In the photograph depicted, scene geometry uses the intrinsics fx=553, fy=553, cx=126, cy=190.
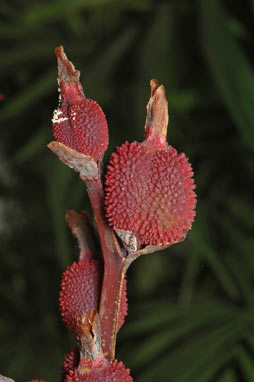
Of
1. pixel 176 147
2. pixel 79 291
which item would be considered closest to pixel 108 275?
pixel 79 291

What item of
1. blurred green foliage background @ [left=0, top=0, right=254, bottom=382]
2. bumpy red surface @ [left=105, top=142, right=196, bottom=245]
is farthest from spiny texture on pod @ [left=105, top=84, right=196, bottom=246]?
blurred green foliage background @ [left=0, top=0, right=254, bottom=382]

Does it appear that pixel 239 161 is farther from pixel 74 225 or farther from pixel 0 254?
pixel 74 225

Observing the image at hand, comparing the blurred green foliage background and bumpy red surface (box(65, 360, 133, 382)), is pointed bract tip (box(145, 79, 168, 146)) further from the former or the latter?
the blurred green foliage background

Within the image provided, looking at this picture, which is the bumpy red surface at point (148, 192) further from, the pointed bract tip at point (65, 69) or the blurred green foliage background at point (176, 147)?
the blurred green foliage background at point (176, 147)

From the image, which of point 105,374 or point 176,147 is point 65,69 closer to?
point 105,374

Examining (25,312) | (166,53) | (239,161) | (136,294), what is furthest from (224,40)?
(25,312)

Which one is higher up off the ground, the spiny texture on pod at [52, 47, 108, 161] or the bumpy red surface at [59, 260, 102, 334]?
the spiny texture on pod at [52, 47, 108, 161]

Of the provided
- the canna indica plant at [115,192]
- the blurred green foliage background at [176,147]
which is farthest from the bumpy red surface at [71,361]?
the blurred green foliage background at [176,147]

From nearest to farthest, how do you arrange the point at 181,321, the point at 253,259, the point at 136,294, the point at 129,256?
the point at 129,256
the point at 181,321
the point at 253,259
the point at 136,294
